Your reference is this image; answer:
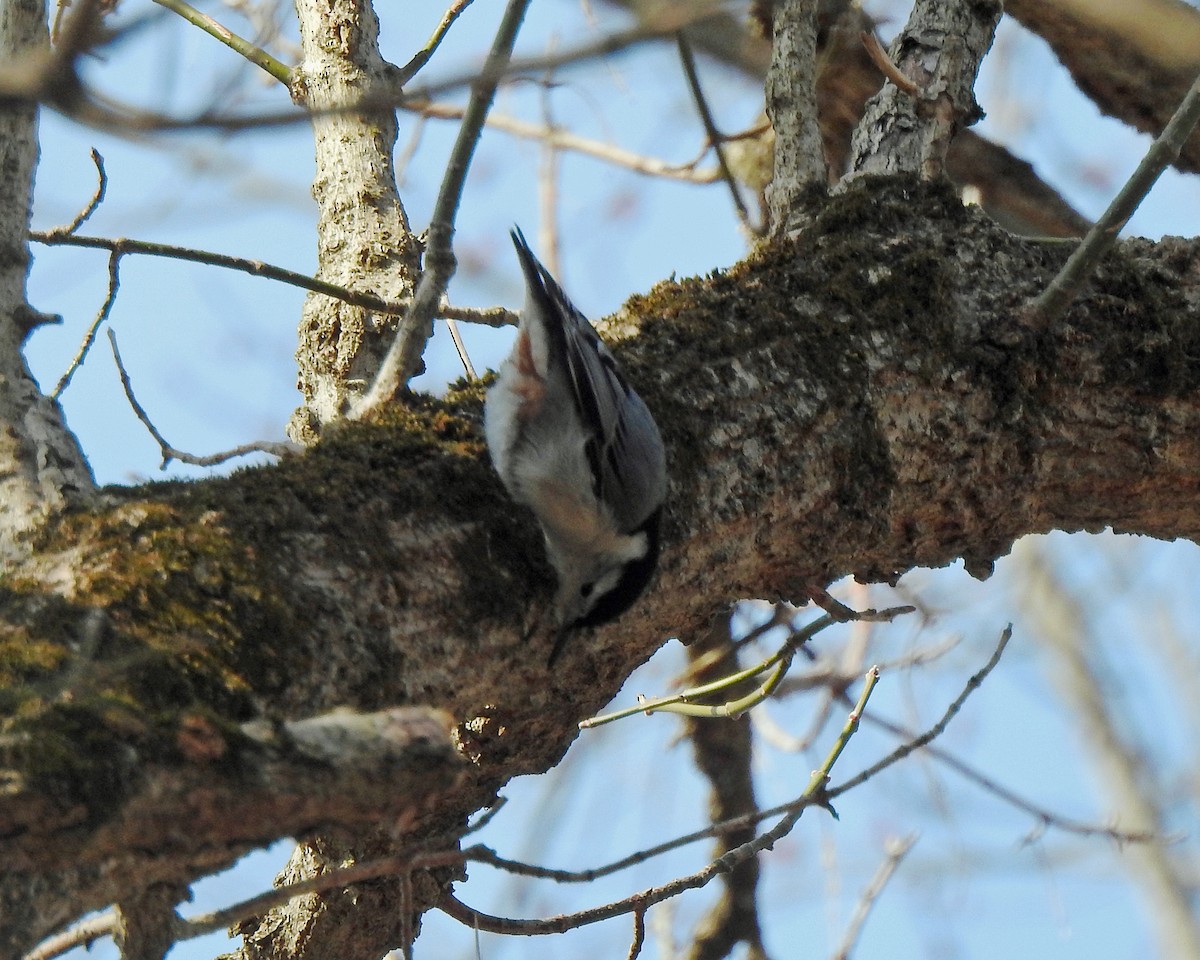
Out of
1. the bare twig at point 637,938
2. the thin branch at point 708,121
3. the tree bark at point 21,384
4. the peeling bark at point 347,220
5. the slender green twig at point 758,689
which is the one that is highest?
the thin branch at point 708,121

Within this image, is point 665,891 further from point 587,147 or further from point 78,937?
point 587,147

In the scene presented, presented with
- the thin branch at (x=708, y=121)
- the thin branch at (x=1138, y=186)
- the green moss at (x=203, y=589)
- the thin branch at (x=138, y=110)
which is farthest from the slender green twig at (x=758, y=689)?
the thin branch at (x=138, y=110)

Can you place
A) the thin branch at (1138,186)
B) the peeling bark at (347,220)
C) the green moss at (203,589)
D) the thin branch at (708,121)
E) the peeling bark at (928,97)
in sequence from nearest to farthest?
the green moss at (203,589) < the thin branch at (1138,186) < the peeling bark at (347,220) < the peeling bark at (928,97) < the thin branch at (708,121)

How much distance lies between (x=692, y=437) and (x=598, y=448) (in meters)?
0.35

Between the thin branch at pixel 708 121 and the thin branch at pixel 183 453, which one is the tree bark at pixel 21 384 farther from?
the thin branch at pixel 708 121

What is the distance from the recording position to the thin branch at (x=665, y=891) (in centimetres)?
216

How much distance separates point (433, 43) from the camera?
10.6 feet

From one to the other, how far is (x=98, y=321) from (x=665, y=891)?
1706mm

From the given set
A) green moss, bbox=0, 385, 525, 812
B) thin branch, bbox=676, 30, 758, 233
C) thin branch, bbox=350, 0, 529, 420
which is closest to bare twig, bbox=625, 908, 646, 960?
green moss, bbox=0, 385, 525, 812

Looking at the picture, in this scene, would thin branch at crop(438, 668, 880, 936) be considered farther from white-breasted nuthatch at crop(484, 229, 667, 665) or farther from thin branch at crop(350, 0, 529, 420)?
thin branch at crop(350, 0, 529, 420)

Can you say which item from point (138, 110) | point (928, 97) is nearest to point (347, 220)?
point (928, 97)

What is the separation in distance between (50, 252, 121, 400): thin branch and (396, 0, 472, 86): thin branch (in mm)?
940

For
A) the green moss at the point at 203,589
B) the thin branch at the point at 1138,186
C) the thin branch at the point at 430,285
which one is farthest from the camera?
the thin branch at the point at 1138,186

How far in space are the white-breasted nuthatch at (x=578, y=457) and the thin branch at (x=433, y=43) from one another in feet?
2.29
